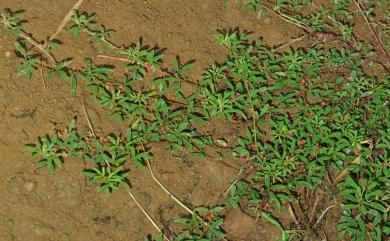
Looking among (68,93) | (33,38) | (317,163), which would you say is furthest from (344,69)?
(33,38)

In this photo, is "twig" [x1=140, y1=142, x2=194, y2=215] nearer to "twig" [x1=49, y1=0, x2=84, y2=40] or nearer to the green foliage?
the green foliage

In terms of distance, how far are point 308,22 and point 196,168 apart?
1763mm

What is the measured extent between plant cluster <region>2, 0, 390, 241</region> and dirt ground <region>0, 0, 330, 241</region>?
0.07 metres

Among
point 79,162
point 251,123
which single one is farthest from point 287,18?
point 79,162

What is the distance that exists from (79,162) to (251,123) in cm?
127

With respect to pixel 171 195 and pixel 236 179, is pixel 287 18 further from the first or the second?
pixel 171 195

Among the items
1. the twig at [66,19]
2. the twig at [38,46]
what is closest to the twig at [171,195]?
the twig at [38,46]

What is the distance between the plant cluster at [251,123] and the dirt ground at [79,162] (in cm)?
7

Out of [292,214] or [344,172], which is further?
[344,172]

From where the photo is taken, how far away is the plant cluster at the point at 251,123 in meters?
2.85

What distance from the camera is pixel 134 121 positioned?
2.99 m

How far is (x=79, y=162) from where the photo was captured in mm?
2766

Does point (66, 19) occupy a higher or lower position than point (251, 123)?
higher

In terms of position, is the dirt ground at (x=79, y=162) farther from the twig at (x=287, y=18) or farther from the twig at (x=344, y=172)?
the twig at (x=344, y=172)
